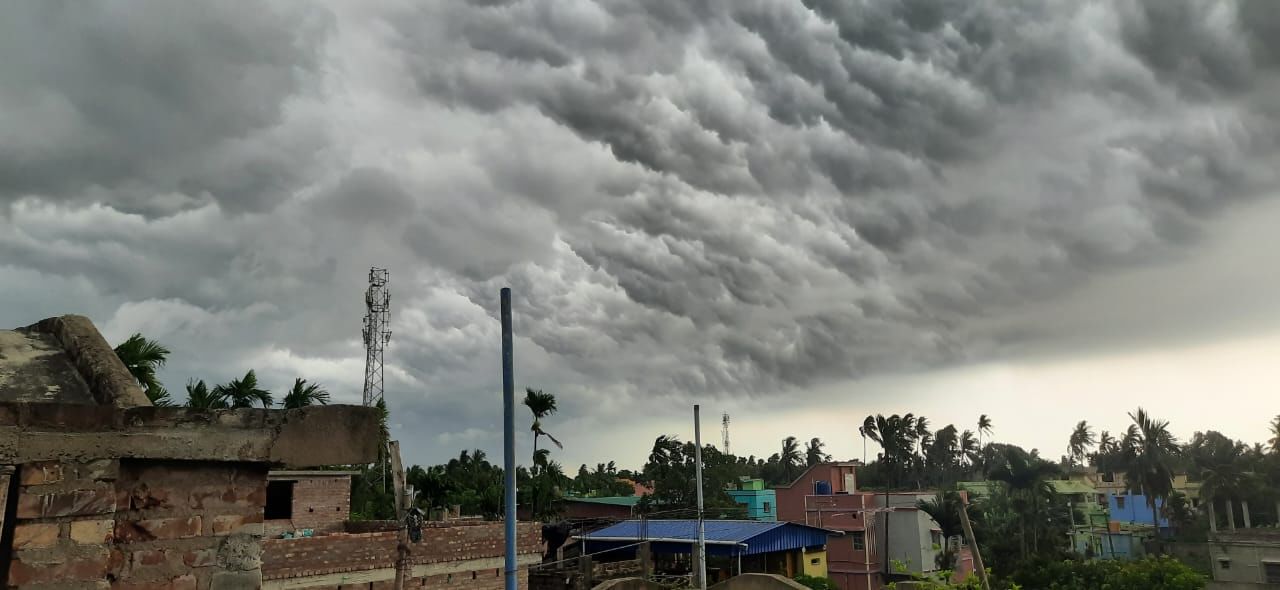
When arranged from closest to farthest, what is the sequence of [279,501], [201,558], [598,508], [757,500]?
[201,558] < [279,501] < [598,508] < [757,500]

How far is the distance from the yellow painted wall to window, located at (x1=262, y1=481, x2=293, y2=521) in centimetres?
2409

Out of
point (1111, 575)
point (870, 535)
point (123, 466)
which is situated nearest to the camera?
point (123, 466)

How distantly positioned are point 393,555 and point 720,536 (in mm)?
20495

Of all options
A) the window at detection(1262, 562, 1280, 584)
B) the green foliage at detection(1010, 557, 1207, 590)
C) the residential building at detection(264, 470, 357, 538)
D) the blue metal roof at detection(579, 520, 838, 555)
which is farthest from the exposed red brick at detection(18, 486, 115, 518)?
the window at detection(1262, 562, 1280, 584)

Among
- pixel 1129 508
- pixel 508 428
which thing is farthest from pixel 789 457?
pixel 508 428

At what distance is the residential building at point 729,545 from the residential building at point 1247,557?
18.4 m

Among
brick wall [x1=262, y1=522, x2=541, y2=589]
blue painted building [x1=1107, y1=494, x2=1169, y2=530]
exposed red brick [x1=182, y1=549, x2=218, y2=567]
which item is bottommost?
blue painted building [x1=1107, y1=494, x2=1169, y2=530]

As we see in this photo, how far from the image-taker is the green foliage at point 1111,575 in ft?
95.6

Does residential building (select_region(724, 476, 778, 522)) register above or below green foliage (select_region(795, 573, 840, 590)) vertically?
above

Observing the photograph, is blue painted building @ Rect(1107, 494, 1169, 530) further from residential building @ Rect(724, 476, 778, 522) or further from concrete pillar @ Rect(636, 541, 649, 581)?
concrete pillar @ Rect(636, 541, 649, 581)

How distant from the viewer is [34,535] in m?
4.05

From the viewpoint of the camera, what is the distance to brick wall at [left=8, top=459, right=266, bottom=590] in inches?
161

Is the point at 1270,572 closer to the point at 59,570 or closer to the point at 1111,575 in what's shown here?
the point at 1111,575

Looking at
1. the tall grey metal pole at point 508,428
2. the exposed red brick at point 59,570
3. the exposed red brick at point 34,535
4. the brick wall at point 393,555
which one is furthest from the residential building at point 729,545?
the exposed red brick at point 34,535
